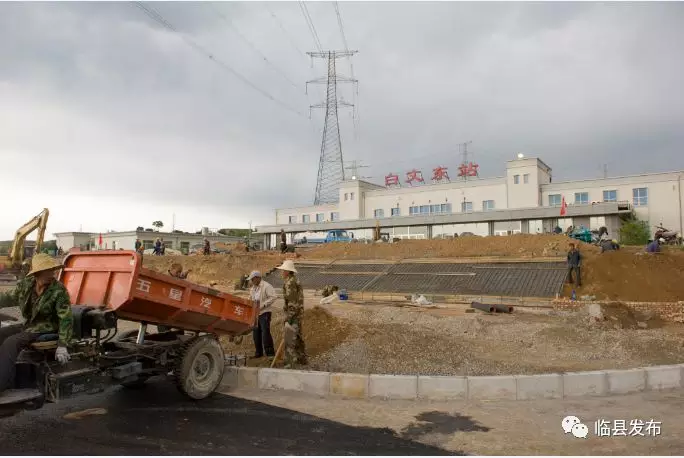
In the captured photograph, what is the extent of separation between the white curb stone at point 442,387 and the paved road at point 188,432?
4.46ft

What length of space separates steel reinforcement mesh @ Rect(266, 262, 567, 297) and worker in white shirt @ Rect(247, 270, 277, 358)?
40.3 feet

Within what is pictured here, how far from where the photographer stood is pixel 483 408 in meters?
6.10

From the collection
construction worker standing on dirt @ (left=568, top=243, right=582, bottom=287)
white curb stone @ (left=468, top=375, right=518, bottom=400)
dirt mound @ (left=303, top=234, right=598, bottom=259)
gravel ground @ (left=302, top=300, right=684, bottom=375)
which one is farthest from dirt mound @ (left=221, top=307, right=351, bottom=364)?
dirt mound @ (left=303, top=234, right=598, bottom=259)

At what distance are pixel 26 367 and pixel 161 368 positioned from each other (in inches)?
67.7

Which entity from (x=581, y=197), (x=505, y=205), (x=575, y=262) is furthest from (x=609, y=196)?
(x=575, y=262)

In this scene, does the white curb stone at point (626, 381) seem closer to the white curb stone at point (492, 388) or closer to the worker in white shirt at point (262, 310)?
the white curb stone at point (492, 388)

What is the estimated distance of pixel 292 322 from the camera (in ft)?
25.4

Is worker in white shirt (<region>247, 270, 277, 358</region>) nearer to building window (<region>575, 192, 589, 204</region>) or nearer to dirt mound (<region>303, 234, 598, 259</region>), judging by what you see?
dirt mound (<region>303, 234, 598, 259</region>)

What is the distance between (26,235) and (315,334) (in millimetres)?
16896

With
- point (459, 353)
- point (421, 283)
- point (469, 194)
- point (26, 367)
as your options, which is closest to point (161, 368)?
point (26, 367)

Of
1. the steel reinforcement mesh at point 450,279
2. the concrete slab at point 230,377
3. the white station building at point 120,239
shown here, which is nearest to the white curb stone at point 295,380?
the concrete slab at point 230,377

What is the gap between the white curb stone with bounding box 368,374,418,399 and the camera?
6.57 meters

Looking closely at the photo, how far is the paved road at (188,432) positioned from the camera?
4.68 meters

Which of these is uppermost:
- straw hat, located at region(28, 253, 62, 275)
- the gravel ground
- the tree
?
the tree
